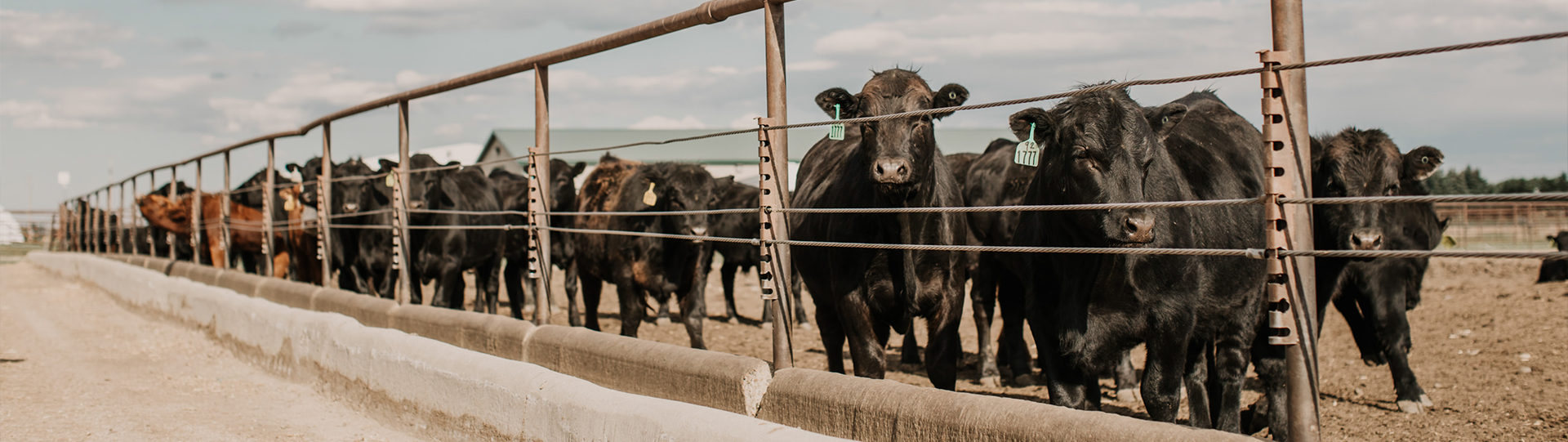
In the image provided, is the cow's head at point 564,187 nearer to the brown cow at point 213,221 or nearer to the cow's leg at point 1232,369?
the brown cow at point 213,221

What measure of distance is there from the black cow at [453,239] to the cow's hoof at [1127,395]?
5.72 meters

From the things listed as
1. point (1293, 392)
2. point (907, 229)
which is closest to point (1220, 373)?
point (907, 229)

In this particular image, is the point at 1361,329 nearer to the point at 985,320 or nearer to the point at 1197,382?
the point at 985,320

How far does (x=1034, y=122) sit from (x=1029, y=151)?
0.41 feet

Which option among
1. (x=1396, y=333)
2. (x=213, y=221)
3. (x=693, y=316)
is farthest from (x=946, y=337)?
(x=213, y=221)

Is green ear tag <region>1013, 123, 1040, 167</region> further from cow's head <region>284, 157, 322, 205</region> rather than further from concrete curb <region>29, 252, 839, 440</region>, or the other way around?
cow's head <region>284, 157, 322, 205</region>

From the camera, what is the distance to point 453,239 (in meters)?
10.0

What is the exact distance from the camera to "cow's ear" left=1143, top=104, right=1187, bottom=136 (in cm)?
418

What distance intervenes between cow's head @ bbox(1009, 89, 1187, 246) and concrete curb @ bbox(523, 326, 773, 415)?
1.33 metres

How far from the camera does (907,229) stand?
4805 millimetres

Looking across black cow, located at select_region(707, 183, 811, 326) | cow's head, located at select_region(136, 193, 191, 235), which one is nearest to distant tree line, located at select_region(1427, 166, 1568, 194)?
black cow, located at select_region(707, 183, 811, 326)

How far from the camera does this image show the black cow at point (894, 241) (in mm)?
4777

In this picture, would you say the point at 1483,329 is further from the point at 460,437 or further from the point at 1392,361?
the point at 460,437

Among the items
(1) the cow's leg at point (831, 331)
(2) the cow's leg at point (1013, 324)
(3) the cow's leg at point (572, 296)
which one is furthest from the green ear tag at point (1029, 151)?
(3) the cow's leg at point (572, 296)
